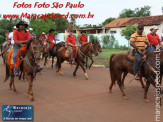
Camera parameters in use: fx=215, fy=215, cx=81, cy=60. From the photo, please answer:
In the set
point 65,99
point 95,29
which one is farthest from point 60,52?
point 95,29

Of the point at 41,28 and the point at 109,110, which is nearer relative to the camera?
the point at 109,110

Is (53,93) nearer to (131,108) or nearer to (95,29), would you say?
(131,108)

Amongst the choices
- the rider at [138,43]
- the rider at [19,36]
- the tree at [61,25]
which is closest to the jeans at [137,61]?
the rider at [138,43]

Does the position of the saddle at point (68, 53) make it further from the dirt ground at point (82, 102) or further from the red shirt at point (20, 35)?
the red shirt at point (20, 35)

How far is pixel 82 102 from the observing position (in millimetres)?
6996

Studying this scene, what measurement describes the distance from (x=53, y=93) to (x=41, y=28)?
33.0 m

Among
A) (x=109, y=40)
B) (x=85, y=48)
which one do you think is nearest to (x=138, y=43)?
(x=85, y=48)

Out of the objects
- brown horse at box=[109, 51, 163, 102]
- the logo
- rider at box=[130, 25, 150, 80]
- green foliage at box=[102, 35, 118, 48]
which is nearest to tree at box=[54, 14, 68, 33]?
green foliage at box=[102, 35, 118, 48]

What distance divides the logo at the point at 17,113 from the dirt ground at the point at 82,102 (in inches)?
7.5

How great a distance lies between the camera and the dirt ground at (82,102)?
222 inches

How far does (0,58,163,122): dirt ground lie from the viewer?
5.63 metres

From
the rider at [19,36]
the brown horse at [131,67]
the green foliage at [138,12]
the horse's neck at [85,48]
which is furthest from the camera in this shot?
the green foliage at [138,12]

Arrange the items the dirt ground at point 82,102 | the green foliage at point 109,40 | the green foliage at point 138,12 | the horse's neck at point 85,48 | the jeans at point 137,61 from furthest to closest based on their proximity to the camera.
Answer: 1. the green foliage at point 138,12
2. the green foliage at point 109,40
3. the horse's neck at point 85,48
4. the jeans at point 137,61
5. the dirt ground at point 82,102

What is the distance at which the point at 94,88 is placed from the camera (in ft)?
29.5
